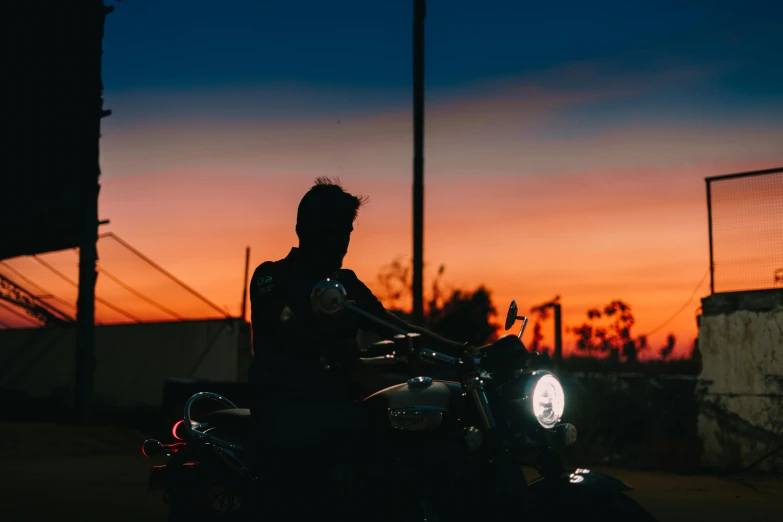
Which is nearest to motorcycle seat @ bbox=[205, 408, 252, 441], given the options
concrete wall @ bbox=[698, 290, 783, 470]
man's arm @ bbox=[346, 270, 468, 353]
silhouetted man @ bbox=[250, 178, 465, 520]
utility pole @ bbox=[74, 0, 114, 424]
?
silhouetted man @ bbox=[250, 178, 465, 520]

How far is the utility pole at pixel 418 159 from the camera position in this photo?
58.6ft

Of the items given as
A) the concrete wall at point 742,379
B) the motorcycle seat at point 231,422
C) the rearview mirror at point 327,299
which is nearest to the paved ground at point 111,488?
the concrete wall at point 742,379

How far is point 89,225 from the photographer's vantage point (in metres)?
18.4

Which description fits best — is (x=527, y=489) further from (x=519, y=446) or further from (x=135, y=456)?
(x=135, y=456)

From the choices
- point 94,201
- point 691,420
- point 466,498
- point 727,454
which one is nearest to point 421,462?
point 466,498

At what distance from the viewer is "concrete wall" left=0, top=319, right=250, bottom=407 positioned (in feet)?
78.6

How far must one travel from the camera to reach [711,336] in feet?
46.2

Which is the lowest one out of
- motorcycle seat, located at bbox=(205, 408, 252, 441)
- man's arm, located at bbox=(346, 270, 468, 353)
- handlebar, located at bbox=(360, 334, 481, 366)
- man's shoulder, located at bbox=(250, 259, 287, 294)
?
motorcycle seat, located at bbox=(205, 408, 252, 441)

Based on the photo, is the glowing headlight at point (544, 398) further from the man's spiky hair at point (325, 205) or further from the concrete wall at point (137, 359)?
the concrete wall at point (137, 359)

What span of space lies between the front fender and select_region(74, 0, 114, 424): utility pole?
49.8 feet

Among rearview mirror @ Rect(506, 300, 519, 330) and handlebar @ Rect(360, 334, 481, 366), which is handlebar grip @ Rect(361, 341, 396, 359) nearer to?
handlebar @ Rect(360, 334, 481, 366)

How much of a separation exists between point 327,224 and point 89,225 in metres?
15.2

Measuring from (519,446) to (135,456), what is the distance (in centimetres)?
1179

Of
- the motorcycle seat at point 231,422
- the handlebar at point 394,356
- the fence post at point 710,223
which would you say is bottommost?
the motorcycle seat at point 231,422
